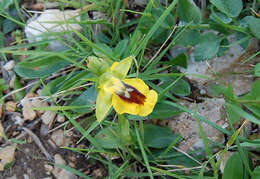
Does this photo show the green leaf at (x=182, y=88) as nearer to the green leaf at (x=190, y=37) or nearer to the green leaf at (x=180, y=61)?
the green leaf at (x=180, y=61)

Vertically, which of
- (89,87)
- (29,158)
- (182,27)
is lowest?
(29,158)

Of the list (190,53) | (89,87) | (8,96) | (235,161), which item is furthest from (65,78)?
(235,161)

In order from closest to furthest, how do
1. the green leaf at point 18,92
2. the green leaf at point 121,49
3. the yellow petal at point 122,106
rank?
the yellow petal at point 122,106
the green leaf at point 121,49
the green leaf at point 18,92

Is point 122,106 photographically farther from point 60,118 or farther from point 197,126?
point 60,118

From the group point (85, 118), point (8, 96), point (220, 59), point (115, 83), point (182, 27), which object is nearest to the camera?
point (115, 83)

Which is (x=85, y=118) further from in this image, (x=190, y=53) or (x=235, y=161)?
(x=235, y=161)

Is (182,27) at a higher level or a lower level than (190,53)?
higher

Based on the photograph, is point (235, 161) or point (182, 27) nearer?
point (235, 161)

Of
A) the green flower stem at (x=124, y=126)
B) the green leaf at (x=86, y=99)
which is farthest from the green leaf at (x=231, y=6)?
the green leaf at (x=86, y=99)
